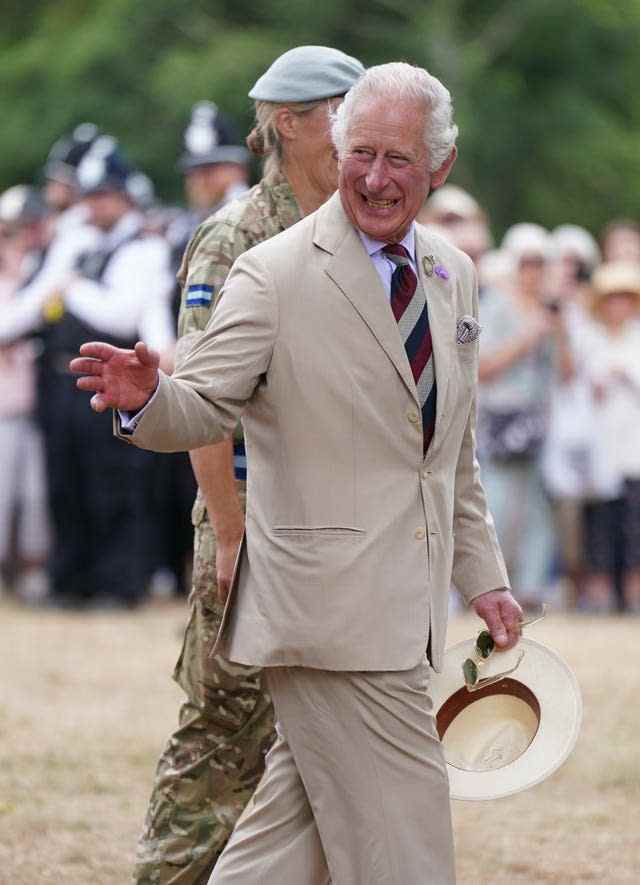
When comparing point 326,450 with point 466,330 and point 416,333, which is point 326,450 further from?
point 466,330

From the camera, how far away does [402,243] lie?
14.5ft

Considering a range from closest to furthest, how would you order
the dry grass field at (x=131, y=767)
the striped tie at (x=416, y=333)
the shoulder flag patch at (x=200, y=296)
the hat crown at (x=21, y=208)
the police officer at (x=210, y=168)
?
the striped tie at (x=416, y=333) → the shoulder flag patch at (x=200, y=296) → the dry grass field at (x=131, y=767) → the police officer at (x=210, y=168) → the hat crown at (x=21, y=208)

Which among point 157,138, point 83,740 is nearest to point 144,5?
point 157,138

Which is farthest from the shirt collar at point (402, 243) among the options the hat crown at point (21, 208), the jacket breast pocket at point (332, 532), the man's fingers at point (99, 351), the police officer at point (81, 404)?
the hat crown at point (21, 208)

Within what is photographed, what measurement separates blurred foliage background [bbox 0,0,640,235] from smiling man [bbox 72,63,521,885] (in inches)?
654

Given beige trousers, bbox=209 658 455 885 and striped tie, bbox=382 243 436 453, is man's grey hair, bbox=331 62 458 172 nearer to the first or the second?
striped tie, bbox=382 243 436 453

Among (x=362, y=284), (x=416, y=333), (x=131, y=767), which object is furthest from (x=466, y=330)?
(x=131, y=767)

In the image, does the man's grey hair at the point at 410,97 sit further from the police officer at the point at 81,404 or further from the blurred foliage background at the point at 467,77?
the blurred foliage background at the point at 467,77

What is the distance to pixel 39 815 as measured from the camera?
6.71 meters

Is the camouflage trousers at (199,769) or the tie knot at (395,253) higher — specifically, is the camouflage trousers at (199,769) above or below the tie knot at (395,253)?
below

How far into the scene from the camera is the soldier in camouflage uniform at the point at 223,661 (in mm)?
5078

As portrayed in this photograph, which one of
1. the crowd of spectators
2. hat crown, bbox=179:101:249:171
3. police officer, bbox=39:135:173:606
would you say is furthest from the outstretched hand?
the crowd of spectators

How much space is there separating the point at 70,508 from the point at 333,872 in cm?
777

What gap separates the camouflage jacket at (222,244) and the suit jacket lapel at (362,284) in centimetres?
64
